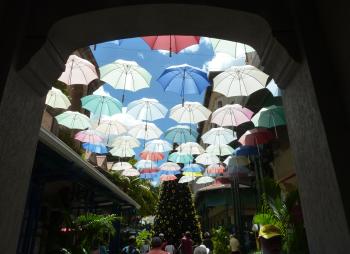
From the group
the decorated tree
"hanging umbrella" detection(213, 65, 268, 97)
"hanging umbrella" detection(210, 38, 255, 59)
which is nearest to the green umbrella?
"hanging umbrella" detection(213, 65, 268, 97)

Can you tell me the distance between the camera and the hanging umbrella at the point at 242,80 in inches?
362

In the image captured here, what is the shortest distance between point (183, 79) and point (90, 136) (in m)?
4.81

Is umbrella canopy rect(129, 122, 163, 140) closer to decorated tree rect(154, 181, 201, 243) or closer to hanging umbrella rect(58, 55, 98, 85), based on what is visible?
hanging umbrella rect(58, 55, 98, 85)

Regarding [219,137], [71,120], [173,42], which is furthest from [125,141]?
[173,42]

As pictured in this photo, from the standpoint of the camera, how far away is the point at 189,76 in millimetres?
9734

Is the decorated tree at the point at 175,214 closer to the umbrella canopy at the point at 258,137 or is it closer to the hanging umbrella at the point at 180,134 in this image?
the hanging umbrella at the point at 180,134

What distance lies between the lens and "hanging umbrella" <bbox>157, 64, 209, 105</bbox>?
960 cm

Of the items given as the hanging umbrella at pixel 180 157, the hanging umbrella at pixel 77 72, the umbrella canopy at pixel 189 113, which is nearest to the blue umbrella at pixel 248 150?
the umbrella canopy at pixel 189 113

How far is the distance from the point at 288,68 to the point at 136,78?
692cm

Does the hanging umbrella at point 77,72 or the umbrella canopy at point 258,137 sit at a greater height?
the hanging umbrella at point 77,72

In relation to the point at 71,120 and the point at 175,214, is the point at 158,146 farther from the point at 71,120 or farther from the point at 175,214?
the point at 175,214

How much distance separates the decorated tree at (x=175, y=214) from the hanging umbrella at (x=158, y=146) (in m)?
6.10

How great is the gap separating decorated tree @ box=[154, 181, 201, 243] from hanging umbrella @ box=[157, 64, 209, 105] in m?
11.4

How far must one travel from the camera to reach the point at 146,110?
11586mm
